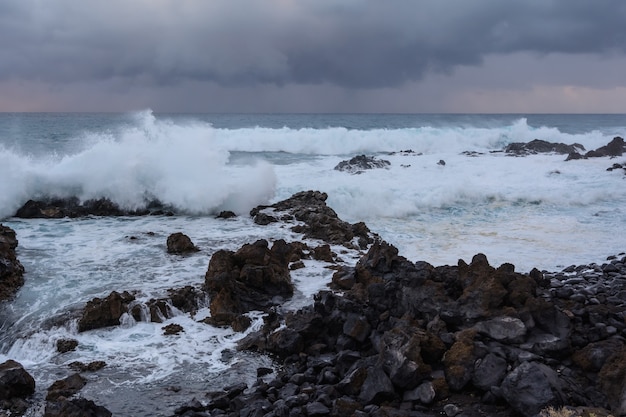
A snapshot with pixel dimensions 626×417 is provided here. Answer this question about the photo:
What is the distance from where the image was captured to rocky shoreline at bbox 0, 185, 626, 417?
620cm

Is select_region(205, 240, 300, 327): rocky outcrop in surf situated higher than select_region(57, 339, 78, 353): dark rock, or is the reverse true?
select_region(205, 240, 300, 327): rocky outcrop in surf

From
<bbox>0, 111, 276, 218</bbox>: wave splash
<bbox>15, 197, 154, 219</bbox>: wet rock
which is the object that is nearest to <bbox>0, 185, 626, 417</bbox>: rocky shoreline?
<bbox>15, 197, 154, 219</bbox>: wet rock

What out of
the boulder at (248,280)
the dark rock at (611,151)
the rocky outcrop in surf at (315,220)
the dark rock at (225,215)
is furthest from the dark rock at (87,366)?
the dark rock at (611,151)

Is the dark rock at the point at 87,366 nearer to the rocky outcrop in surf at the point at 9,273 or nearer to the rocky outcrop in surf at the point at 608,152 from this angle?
the rocky outcrop in surf at the point at 9,273

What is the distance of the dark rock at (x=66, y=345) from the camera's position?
8.52m

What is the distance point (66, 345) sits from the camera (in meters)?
8.56

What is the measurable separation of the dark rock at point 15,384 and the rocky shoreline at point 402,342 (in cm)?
1

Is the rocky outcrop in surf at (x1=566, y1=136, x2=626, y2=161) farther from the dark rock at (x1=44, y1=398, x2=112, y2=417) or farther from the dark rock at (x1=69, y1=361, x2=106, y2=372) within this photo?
the dark rock at (x1=44, y1=398, x2=112, y2=417)

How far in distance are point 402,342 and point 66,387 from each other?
4.56 meters

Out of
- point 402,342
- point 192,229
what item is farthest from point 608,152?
point 402,342

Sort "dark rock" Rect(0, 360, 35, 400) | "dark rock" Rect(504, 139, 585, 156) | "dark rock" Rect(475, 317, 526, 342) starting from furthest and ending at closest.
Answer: "dark rock" Rect(504, 139, 585, 156) → "dark rock" Rect(475, 317, 526, 342) → "dark rock" Rect(0, 360, 35, 400)

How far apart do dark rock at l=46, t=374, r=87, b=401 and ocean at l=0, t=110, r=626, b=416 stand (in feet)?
0.41

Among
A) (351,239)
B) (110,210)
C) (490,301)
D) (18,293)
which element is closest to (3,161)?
(110,210)

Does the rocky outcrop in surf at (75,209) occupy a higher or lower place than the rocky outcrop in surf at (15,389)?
higher
